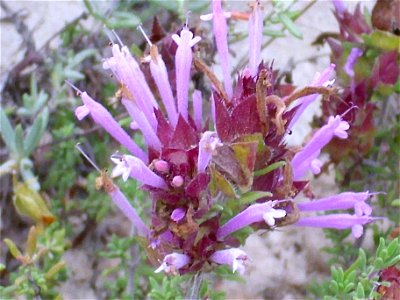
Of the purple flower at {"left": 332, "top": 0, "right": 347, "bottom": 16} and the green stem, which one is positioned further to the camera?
the purple flower at {"left": 332, "top": 0, "right": 347, "bottom": 16}

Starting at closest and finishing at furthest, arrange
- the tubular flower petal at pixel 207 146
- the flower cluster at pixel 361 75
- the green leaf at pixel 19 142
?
the tubular flower petal at pixel 207 146
the flower cluster at pixel 361 75
the green leaf at pixel 19 142

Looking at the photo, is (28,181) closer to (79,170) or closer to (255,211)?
(79,170)

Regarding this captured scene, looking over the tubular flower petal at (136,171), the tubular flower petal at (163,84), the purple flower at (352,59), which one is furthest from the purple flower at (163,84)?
the purple flower at (352,59)

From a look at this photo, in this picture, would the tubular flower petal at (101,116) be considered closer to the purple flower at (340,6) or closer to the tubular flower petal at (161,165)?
the tubular flower petal at (161,165)

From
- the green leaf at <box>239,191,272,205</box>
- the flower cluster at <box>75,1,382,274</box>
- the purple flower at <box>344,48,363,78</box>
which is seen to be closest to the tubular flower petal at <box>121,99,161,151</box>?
the flower cluster at <box>75,1,382,274</box>

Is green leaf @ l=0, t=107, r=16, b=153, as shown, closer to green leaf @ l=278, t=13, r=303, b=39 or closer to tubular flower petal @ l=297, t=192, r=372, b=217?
green leaf @ l=278, t=13, r=303, b=39

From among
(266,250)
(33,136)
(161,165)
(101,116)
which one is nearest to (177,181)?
(161,165)

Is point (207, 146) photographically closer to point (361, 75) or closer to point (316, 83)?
point (316, 83)
